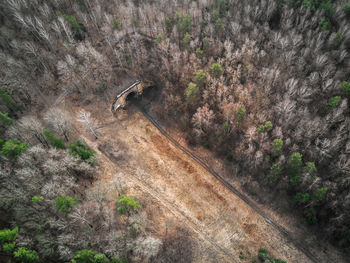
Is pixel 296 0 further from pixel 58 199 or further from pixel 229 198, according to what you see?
pixel 58 199

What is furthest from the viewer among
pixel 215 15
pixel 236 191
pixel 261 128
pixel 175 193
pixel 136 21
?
pixel 136 21

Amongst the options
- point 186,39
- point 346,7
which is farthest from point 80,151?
point 346,7

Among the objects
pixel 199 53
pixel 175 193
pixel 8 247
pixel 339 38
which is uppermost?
pixel 199 53

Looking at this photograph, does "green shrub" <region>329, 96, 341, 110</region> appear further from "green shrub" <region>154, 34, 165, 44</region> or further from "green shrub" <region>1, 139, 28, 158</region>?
"green shrub" <region>1, 139, 28, 158</region>

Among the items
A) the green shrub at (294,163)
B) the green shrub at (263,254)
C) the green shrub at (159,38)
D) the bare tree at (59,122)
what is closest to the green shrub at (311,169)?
the green shrub at (294,163)

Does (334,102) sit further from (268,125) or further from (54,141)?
(54,141)

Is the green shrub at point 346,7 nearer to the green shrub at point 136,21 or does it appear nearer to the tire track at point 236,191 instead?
the tire track at point 236,191
